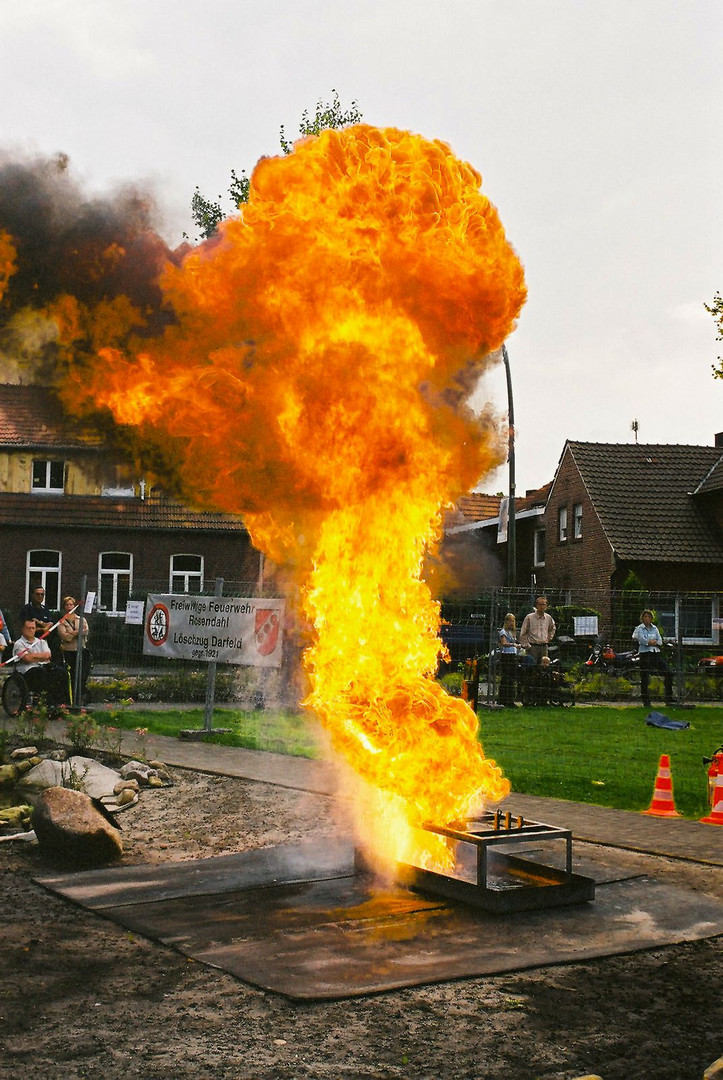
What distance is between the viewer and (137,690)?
18.4 meters

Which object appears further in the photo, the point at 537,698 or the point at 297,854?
the point at 537,698

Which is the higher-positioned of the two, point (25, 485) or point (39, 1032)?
point (25, 485)

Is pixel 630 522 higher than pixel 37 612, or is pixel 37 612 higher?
pixel 630 522

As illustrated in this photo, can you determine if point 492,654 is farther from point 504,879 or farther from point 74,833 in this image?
point 74,833

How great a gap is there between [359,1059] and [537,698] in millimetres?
16219

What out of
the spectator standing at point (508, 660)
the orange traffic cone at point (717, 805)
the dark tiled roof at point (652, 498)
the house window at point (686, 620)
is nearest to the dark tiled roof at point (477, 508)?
the dark tiled roof at point (652, 498)

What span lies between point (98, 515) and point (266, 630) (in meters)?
23.3

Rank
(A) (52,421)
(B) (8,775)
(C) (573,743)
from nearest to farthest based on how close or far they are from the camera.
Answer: (A) (52,421) → (B) (8,775) → (C) (573,743)

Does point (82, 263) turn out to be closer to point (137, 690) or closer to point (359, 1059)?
point (359, 1059)

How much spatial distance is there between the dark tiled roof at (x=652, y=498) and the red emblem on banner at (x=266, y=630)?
22583 millimetres

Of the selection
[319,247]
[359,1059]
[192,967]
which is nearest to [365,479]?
[319,247]

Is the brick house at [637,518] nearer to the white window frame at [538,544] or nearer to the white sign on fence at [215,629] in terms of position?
the white window frame at [538,544]

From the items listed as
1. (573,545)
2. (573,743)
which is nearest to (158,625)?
(573,743)

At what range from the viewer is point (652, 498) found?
37.3 meters
